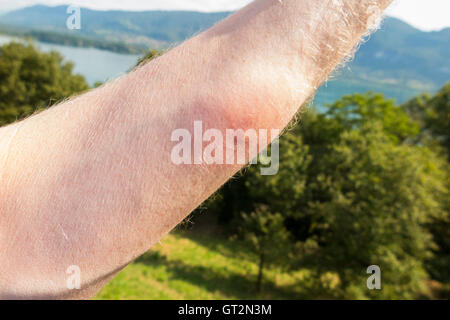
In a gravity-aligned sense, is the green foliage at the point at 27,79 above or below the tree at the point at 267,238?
above

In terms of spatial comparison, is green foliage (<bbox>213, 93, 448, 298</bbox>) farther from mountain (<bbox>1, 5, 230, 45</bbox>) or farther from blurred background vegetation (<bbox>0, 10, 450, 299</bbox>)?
mountain (<bbox>1, 5, 230, 45</bbox>)

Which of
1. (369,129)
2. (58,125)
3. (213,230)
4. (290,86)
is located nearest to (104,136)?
(58,125)

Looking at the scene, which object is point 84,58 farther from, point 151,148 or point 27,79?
point 151,148

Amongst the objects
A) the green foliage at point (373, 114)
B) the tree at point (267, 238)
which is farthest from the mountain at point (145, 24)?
the green foliage at point (373, 114)

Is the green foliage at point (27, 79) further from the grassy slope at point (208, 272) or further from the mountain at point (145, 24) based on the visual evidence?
the grassy slope at point (208, 272)

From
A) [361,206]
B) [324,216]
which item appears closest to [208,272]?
[324,216]

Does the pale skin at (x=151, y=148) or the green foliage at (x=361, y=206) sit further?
the green foliage at (x=361, y=206)

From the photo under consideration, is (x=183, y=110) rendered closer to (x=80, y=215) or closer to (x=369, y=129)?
(x=80, y=215)
